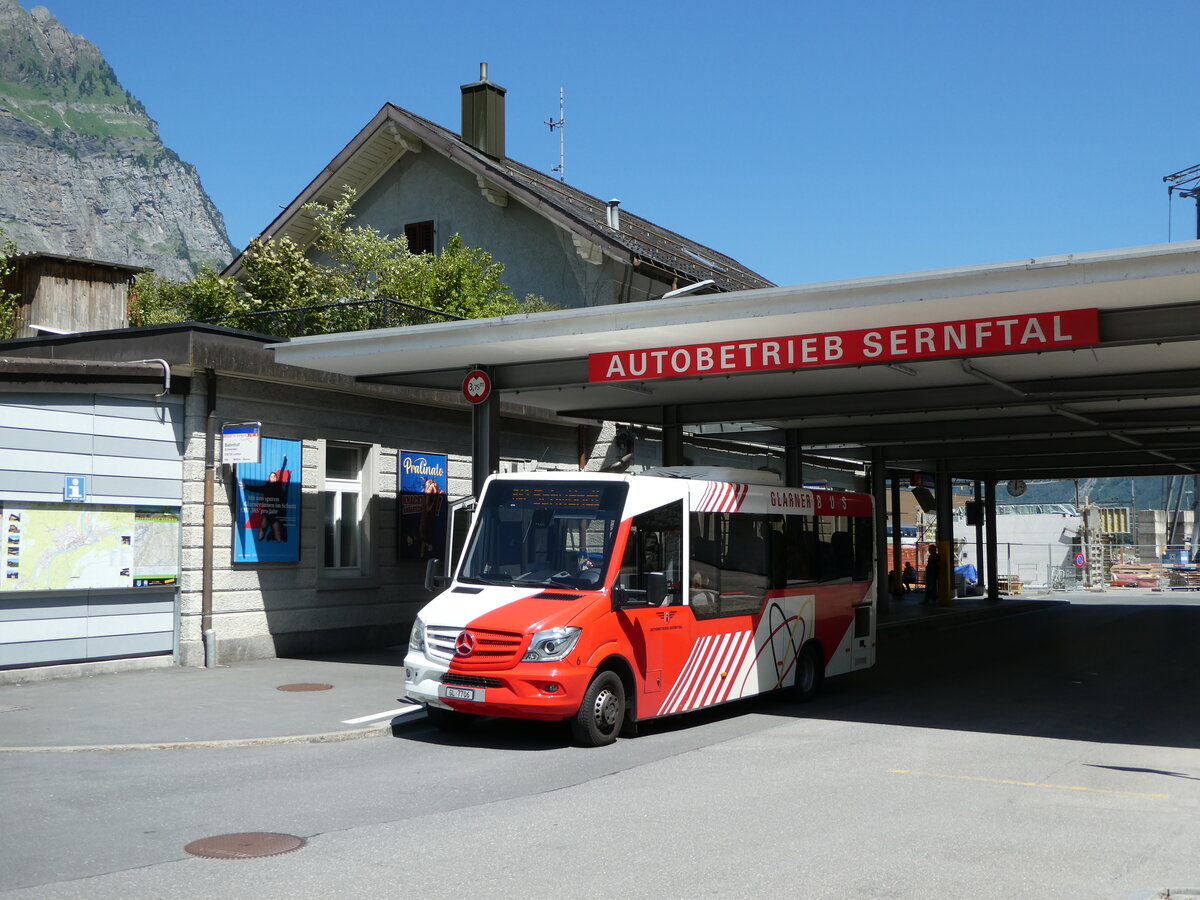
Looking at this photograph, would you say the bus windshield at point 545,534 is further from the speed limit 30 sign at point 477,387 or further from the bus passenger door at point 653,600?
the speed limit 30 sign at point 477,387

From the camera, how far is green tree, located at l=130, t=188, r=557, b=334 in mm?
25781

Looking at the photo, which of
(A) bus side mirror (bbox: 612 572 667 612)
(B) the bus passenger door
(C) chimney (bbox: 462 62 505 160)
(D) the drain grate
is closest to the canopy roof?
(B) the bus passenger door

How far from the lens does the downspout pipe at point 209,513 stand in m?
16.9

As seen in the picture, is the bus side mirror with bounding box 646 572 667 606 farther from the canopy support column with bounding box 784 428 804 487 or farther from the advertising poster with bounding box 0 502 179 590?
the canopy support column with bounding box 784 428 804 487

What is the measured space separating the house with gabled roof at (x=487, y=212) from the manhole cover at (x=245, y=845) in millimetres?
22541

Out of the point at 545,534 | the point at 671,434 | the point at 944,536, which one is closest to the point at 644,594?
the point at 545,534

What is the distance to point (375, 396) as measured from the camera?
20.3 m

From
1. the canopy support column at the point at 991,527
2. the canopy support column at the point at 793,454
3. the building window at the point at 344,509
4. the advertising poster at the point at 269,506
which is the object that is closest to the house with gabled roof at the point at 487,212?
the canopy support column at the point at 793,454

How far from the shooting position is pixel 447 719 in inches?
498

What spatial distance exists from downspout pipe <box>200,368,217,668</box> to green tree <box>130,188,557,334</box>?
768 centimetres

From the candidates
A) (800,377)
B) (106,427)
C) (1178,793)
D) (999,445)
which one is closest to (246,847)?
(1178,793)

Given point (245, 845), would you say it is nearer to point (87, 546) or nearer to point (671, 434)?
point (87, 546)

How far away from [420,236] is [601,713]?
23826 millimetres

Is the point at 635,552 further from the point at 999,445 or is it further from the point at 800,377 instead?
the point at 999,445
